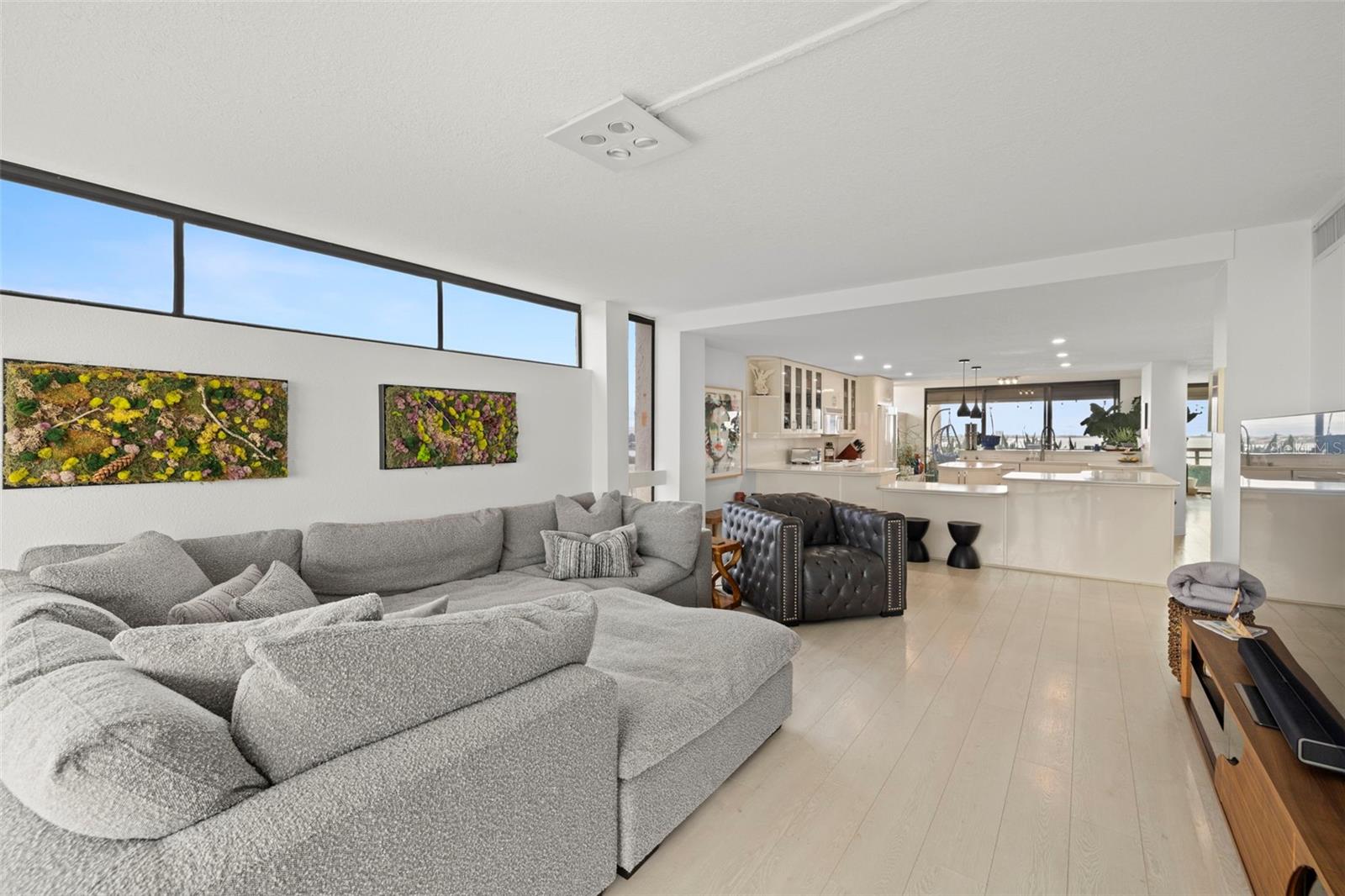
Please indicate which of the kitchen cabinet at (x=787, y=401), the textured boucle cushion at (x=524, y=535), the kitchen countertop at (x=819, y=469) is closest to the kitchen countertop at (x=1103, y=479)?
the kitchen countertop at (x=819, y=469)

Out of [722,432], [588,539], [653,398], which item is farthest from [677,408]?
[588,539]

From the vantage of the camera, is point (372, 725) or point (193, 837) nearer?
point (193, 837)

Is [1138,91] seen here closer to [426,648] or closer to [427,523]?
[426,648]

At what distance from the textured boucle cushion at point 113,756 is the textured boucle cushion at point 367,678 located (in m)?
0.07

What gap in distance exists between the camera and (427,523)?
3668 mm

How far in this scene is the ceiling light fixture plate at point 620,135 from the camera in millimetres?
2200

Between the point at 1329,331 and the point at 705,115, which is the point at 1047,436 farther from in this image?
the point at 705,115

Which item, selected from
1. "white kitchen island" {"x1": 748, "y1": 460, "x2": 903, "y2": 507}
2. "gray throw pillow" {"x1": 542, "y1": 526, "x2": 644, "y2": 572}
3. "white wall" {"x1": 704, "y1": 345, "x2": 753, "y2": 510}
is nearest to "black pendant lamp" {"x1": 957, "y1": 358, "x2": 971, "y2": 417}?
"white kitchen island" {"x1": 748, "y1": 460, "x2": 903, "y2": 507}

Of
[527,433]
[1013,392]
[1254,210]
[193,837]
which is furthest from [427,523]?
[1013,392]

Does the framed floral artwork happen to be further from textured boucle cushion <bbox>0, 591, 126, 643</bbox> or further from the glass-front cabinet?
textured boucle cushion <bbox>0, 591, 126, 643</bbox>

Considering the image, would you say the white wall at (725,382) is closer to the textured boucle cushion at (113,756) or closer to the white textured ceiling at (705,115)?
the white textured ceiling at (705,115)

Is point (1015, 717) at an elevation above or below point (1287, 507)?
below

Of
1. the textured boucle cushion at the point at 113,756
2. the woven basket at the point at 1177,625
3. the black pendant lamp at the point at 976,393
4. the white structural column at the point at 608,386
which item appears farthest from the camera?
the black pendant lamp at the point at 976,393

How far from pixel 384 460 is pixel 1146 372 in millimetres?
9352
